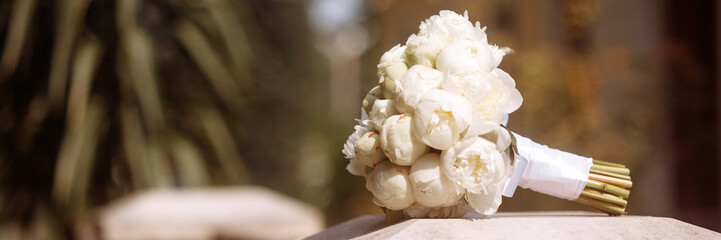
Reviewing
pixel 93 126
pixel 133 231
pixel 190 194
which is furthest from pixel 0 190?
pixel 133 231

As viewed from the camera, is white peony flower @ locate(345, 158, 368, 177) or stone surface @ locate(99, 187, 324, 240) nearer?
white peony flower @ locate(345, 158, 368, 177)

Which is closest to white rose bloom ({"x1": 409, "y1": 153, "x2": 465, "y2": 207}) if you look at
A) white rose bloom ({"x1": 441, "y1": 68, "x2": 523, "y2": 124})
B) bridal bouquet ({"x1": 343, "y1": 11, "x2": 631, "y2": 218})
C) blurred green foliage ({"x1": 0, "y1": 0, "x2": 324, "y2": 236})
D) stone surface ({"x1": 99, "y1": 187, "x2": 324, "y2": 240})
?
bridal bouquet ({"x1": 343, "y1": 11, "x2": 631, "y2": 218})

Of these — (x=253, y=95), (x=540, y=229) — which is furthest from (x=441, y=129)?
(x=253, y=95)

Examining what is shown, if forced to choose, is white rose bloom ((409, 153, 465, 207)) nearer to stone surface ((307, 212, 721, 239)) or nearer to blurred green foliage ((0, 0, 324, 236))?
stone surface ((307, 212, 721, 239))

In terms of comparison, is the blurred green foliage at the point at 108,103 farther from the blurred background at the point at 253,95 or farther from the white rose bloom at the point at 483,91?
the white rose bloom at the point at 483,91

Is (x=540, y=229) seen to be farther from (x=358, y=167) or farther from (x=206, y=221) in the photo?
(x=206, y=221)

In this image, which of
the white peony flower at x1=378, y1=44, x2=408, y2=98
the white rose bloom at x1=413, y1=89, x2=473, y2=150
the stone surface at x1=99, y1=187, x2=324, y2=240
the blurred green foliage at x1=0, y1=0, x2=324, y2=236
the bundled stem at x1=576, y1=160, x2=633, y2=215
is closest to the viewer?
the white rose bloom at x1=413, y1=89, x2=473, y2=150
